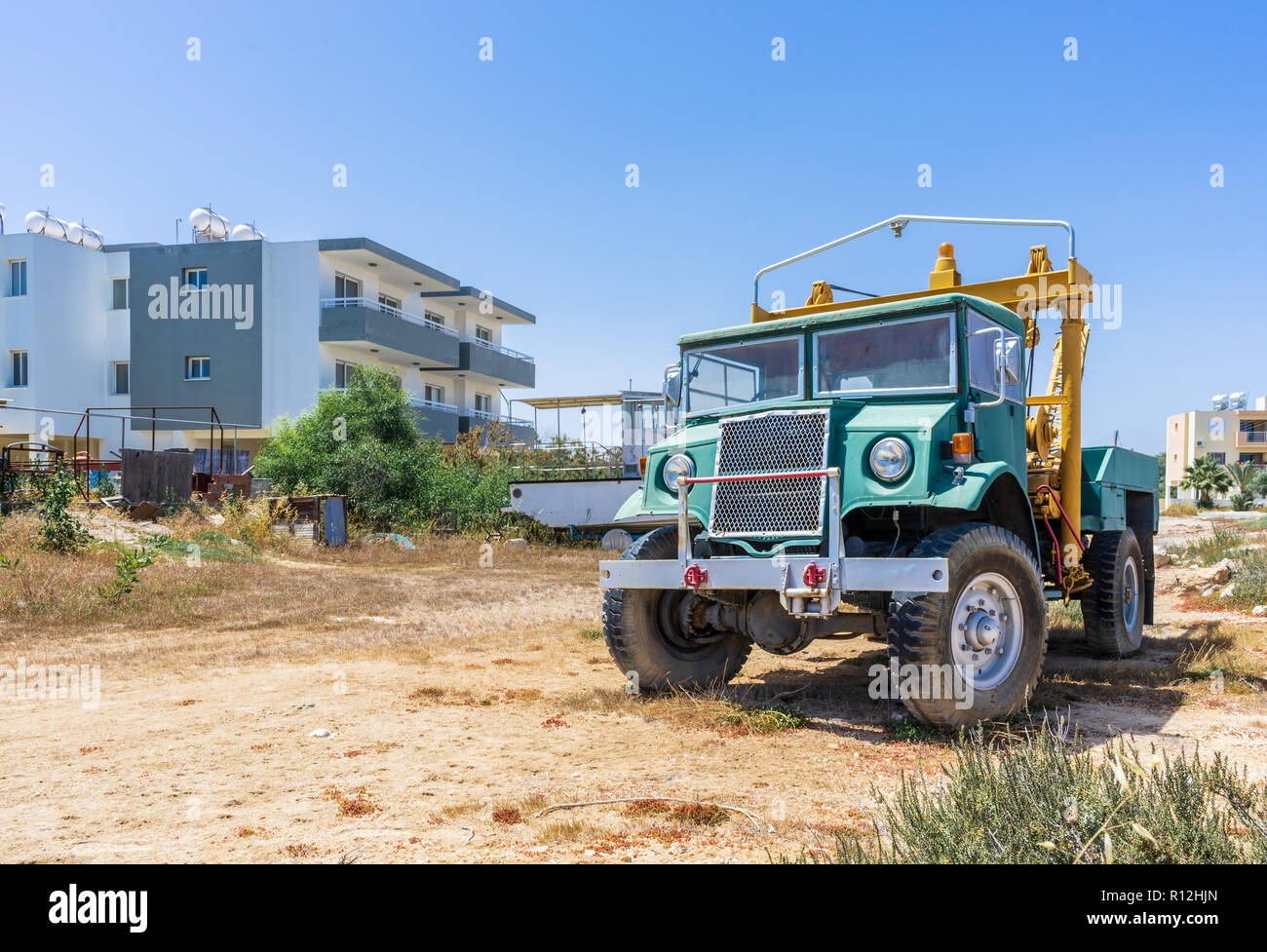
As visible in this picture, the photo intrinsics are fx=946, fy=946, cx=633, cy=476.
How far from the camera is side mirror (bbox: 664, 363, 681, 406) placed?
7805mm

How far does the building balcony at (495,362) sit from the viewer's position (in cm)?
4256

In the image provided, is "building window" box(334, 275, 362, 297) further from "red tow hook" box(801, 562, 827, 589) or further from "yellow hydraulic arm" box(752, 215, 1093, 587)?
"red tow hook" box(801, 562, 827, 589)

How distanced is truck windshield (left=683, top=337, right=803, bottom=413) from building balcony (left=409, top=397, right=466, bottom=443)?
3105cm

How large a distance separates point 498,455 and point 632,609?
22.5 metres

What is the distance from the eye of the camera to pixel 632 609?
22.5ft

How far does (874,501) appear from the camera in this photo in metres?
5.90

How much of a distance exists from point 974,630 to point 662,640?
2309 millimetres

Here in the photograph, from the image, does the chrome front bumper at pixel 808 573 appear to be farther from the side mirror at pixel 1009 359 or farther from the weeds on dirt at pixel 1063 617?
the weeds on dirt at pixel 1063 617

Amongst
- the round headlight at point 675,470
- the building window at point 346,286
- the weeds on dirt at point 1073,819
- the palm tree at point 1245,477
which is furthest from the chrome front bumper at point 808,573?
the palm tree at point 1245,477

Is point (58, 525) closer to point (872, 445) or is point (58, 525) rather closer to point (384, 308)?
point (872, 445)

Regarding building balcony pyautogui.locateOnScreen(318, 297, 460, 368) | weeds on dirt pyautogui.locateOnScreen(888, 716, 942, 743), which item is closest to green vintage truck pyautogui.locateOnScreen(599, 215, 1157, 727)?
weeds on dirt pyautogui.locateOnScreen(888, 716, 942, 743)
